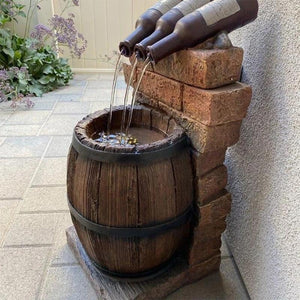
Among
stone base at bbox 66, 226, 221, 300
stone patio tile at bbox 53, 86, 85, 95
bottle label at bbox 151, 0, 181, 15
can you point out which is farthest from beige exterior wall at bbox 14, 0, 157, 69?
stone base at bbox 66, 226, 221, 300

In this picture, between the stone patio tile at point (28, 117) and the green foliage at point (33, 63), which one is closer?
the stone patio tile at point (28, 117)

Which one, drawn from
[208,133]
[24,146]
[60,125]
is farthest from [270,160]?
[60,125]

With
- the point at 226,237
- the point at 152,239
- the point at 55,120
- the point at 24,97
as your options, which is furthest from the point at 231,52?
the point at 24,97

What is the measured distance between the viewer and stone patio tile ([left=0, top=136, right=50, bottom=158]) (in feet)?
7.14

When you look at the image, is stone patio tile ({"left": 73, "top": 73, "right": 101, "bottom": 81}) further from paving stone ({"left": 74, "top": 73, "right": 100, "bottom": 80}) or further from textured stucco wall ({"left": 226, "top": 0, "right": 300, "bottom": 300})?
textured stucco wall ({"left": 226, "top": 0, "right": 300, "bottom": 300})

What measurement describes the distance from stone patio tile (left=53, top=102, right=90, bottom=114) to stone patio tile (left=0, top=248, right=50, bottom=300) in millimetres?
1581

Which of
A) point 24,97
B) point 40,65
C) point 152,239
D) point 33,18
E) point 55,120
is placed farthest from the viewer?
point 33,18

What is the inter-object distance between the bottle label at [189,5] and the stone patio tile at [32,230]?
1075mm

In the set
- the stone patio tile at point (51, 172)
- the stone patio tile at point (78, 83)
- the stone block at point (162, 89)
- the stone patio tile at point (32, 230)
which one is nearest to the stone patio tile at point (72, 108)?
the stone patio tile at point (78, 83)

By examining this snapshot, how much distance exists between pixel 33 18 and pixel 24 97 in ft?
3.77

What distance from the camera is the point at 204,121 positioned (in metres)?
1.02

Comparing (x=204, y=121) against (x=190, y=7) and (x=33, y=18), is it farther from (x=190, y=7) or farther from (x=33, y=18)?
(x=33, y=18)

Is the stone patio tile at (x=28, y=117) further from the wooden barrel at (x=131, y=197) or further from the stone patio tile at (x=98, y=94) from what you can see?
the wooden barrel at (x=131, y=197)

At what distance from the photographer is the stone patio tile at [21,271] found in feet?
4.07
